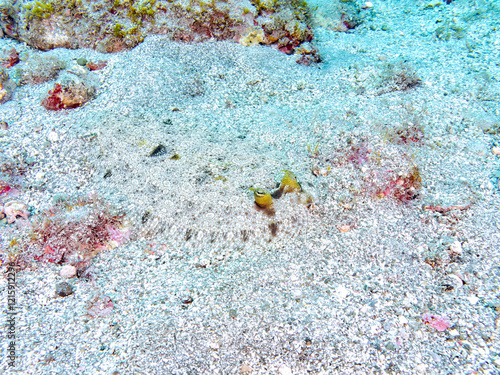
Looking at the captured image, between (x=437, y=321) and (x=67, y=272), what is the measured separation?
4.35 meters

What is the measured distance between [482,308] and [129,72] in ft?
23.8

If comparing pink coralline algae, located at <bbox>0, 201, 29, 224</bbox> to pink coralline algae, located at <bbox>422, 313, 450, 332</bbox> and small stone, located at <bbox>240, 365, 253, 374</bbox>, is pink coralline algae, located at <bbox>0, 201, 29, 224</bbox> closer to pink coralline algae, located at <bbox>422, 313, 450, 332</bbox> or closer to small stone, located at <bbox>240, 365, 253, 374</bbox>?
small stone, located at <bbox>240, 365, 253, 374</bbox>

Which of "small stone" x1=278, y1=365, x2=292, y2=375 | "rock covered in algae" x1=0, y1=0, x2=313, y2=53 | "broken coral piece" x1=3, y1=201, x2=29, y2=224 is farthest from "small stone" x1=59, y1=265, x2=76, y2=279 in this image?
"rock covered in algae" x1=0, y1=0, x2=313, y2=53

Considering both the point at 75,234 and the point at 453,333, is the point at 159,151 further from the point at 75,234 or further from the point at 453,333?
the point at 453,333

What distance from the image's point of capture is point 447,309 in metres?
2.96

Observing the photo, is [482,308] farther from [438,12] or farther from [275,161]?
[438,12]

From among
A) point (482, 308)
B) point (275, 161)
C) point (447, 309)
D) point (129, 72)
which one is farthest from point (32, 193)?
point (482, 308)

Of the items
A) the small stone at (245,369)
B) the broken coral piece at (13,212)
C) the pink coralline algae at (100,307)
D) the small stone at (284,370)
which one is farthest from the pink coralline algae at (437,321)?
the broken coral piece at (13,212)

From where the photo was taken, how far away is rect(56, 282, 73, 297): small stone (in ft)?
11.0

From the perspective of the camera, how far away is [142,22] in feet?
22.0

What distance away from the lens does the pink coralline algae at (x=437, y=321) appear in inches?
111

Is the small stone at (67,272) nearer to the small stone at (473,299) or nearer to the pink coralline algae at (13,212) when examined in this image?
the pink coralline algae at (13,212)

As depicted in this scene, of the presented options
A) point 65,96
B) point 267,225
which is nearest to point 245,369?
point 267,225

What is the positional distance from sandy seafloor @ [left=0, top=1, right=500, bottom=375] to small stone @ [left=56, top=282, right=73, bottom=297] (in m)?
0.10
